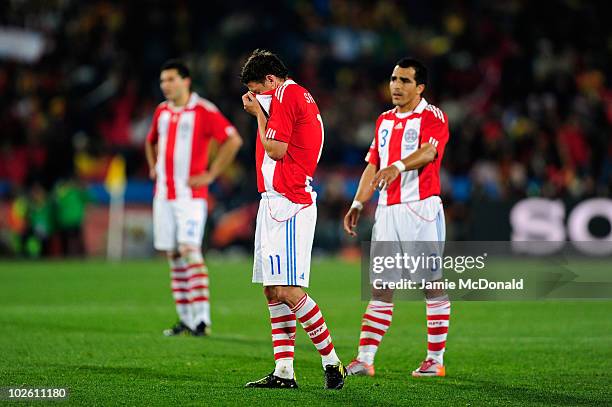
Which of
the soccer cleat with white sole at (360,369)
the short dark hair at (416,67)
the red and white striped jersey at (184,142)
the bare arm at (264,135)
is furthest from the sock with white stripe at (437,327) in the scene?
the red and white striped jersey at (184,142)

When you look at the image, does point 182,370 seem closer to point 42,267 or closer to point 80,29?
point 42,267

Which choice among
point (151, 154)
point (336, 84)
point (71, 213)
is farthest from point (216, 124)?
point (336, 84)

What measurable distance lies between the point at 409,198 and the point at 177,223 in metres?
3.34

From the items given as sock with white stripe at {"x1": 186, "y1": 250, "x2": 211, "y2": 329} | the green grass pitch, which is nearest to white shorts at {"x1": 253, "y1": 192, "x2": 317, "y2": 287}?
the green grass pitch

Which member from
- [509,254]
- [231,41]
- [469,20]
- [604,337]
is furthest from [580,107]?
[604,337]

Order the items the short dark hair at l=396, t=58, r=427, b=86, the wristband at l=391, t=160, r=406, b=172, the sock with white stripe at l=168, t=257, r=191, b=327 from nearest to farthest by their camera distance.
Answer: the wristband at l=391, t=160, r=406, b=172 < the short dark hair at l=396, t=58, r=427, b=86 < the sock with white stripe at l=168, t=257, r=191, b=327

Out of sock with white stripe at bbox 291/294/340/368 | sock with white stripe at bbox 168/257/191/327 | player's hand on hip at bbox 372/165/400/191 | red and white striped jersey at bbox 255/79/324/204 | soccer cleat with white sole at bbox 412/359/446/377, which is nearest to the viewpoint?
red and white striped jersey at bbox 255/79/324/204

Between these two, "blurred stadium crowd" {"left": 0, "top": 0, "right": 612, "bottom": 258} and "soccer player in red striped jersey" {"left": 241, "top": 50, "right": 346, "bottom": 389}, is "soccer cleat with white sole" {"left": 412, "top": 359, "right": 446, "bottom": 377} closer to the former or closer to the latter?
"soccer player in red striped jersey" {"left": 241, "top": 50, "right": 346, "bottom": 389}

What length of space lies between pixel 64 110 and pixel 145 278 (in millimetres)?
7932

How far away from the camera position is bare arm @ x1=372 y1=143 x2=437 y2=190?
764cm

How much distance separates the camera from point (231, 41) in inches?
1033

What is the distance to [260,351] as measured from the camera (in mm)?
9414

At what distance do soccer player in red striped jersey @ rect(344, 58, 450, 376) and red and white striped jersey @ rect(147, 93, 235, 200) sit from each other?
9.86 feet

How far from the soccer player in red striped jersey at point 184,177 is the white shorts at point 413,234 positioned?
2.97 metres
